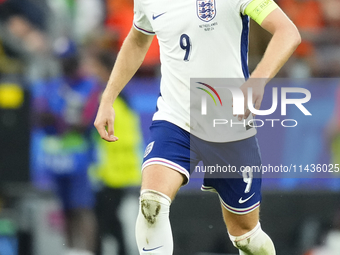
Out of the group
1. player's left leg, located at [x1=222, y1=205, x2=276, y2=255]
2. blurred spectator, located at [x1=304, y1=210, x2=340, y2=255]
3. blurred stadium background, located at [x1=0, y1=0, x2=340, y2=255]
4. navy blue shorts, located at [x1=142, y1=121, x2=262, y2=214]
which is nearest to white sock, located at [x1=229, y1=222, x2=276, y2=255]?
player's left leg, located at [x1=222, y1=205, x2=276, y2=255]

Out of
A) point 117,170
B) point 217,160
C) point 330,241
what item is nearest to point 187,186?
point 117,170

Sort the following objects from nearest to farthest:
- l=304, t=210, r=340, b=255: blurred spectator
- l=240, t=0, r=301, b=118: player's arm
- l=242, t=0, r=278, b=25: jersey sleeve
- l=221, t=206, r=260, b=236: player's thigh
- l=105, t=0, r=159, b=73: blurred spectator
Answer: l=240, t=0, r=301, b=118: player's arm
l=242, t=0, r=278, b=25: jersey sleeve
l=221, t=206, r=260, b=236: player's thigh
l=304, t=210, r=340, b=255: blurred spectator
l=105, t=0, r=159, b=73: blurred spectator

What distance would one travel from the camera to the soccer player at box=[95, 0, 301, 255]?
3158 millimetres

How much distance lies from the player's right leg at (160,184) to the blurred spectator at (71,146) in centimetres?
257

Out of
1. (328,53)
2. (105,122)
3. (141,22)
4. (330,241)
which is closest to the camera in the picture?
(105,122)

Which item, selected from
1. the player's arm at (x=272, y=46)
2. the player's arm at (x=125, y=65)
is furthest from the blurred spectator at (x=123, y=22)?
the player's arm at (x=272, y=46)

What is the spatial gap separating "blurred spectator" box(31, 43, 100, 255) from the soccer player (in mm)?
2177

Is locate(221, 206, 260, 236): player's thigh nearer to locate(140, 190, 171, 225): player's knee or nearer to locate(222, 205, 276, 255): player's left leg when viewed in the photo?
locate(222, 205, 276, 255): player's left leg

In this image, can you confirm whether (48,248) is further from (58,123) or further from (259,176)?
(259,176)

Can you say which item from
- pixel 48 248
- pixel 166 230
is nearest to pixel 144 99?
pixel 48 248

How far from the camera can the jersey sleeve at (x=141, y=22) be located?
12.4 feet

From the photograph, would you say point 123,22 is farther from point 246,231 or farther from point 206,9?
point 246,231

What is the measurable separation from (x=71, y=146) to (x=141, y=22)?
2.51m

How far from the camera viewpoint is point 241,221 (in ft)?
12.5
